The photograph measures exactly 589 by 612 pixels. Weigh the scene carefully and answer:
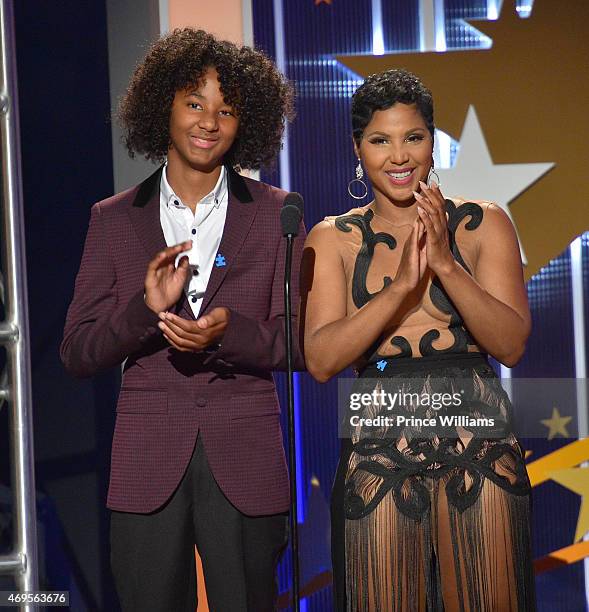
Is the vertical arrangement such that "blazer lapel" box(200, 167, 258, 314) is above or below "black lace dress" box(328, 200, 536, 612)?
above

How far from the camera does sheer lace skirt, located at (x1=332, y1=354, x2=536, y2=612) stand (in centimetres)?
236

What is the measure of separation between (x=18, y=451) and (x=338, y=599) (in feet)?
4.09

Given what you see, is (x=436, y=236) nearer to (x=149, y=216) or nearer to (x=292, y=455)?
(x=292, y=455)

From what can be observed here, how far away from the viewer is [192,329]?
2.50 m

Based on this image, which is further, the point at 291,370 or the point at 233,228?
the point at 233,228

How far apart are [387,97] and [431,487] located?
102 centimetres

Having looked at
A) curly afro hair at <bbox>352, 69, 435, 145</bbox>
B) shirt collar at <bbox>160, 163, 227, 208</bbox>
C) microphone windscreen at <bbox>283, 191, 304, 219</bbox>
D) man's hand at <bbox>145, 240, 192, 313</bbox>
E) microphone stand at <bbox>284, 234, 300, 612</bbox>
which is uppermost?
curly afro hair at <bbox>352, 69, 435, 145</bbox>

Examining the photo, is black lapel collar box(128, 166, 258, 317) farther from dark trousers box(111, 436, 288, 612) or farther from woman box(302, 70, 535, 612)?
dark trousers box(111, 436, 288, 612)

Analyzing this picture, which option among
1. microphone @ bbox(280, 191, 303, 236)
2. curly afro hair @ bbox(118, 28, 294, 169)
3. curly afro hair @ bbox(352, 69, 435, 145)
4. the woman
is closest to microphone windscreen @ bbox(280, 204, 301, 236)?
microphone @ bbox(280, 191, 303, 236)

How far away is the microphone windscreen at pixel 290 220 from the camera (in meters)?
2.37

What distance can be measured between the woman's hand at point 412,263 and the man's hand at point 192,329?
0.47 m

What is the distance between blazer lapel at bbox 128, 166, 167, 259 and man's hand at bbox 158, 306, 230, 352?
0.30m

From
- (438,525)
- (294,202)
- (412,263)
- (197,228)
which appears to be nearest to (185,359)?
(197,228)

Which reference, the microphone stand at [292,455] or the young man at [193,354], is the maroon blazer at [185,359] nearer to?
the young man at [193,354]
